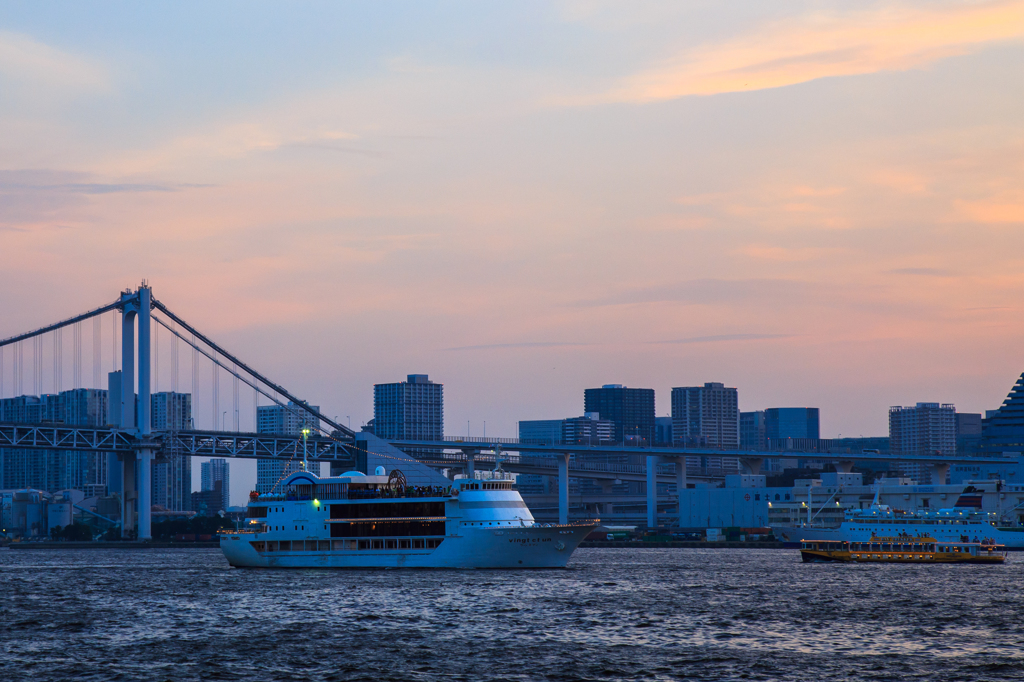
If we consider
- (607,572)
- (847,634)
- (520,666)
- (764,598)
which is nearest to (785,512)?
(607,572)

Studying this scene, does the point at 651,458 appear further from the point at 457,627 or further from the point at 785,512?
the point at 457,627

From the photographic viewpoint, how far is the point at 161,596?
63.3m

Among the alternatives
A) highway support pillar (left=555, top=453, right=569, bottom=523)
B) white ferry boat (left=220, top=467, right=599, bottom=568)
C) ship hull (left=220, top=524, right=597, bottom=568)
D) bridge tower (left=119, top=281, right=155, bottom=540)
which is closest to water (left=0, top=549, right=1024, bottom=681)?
ship hull (left=220, top=524, right=597, bottom=568)

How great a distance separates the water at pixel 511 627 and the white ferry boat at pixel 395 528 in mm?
2138

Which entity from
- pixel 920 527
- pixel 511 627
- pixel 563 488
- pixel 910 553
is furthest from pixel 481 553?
pixel 563 488

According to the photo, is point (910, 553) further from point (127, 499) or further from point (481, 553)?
point (127, 499)

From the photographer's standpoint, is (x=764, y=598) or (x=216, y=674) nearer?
(x=216, y=674)

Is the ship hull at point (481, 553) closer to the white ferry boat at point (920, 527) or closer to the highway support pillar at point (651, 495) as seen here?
the white ferry boat at point (920, 527)

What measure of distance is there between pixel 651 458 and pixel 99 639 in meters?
141

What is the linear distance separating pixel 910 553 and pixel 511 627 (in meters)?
60.5

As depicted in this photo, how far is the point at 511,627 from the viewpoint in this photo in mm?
47938

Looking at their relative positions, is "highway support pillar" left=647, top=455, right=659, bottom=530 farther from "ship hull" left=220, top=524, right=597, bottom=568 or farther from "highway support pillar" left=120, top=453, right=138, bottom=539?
"ship hull" left=220, top=524, right=597, bottom=568

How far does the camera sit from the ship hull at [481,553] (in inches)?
3024

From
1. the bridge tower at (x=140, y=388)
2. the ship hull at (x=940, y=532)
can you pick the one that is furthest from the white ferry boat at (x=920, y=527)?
the bridge tower at (x=140, y=388)
